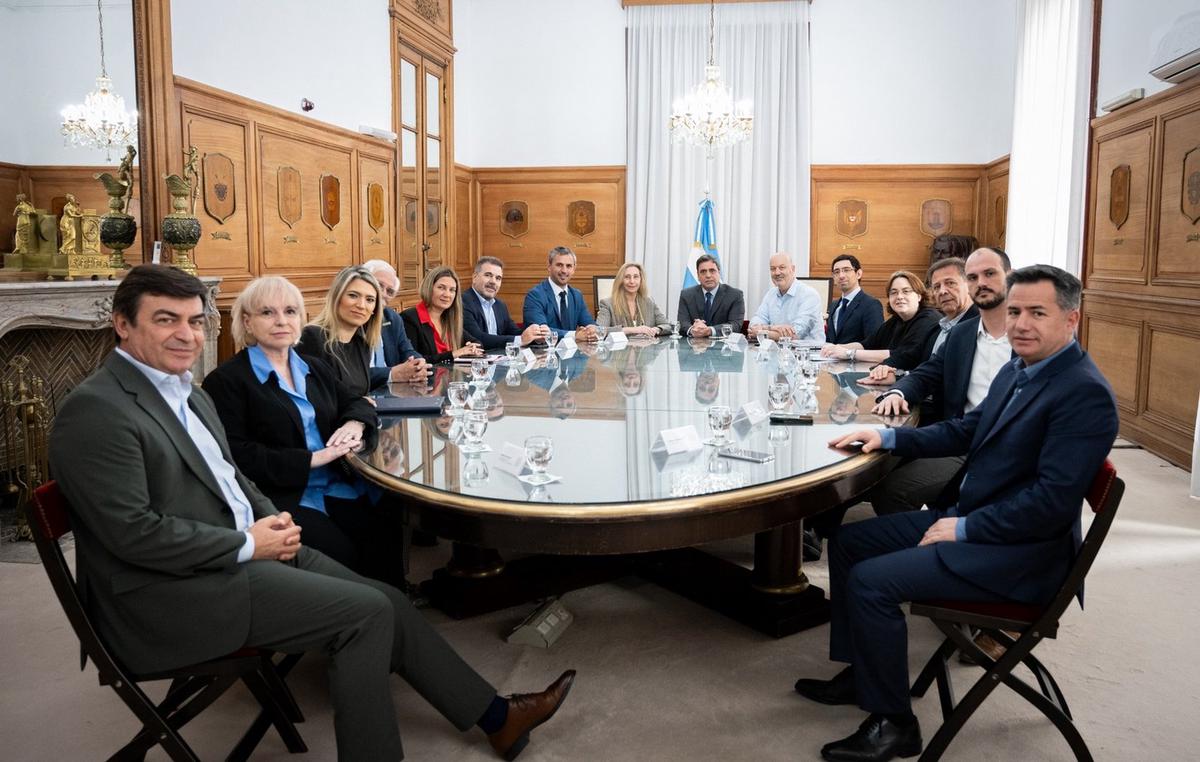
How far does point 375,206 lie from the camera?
7680 mm

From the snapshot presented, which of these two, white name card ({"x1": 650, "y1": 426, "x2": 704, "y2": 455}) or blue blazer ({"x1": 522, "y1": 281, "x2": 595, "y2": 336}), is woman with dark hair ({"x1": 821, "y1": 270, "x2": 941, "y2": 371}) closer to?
white name card ({"x1": 650, "y1": 426, "x2": 704, "y2": 455})

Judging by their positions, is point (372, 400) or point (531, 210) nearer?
point (372, 400)

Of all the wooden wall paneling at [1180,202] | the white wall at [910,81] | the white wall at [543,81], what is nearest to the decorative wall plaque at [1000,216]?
the white wall at [910,81]

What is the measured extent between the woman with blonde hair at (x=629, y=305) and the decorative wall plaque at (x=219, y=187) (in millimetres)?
2590

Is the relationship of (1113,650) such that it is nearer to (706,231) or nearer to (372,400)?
(372,400)

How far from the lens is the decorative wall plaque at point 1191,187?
16.7ft

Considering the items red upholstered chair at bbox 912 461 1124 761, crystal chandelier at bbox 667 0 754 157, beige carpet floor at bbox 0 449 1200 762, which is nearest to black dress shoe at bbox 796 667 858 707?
beige carpet floor at bbox 0 449 1200 762

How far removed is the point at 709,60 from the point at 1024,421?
796cm

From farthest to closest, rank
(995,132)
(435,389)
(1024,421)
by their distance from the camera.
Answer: (995,132) → (435,389) → (1024,421)

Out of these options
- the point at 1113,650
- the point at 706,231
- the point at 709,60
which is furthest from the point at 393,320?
the point at 709,60

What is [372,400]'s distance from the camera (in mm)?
3102

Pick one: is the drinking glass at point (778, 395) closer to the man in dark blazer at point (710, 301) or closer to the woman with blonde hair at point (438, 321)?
the woman with blonde hair at point (438, 321)

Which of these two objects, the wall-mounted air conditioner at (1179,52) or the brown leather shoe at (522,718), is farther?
the wall-mounted air conditioner at (1179,52)

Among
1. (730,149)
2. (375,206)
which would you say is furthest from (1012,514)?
(730,149)
